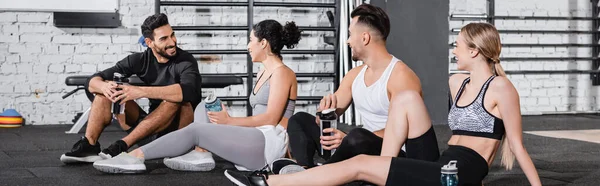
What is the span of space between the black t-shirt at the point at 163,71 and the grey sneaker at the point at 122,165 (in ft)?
1.85

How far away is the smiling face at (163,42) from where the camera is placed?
437 centimetres

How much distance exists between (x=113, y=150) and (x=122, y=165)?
0.24m

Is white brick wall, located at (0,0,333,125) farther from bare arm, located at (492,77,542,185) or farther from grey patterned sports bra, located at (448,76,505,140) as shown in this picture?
bare arm, located at (492,77,542,185)

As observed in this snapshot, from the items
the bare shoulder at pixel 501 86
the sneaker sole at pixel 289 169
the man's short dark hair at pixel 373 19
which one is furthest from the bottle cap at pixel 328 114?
the bare shoulder at pixel 501 86

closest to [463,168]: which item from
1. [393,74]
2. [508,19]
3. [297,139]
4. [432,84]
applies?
[393,74]

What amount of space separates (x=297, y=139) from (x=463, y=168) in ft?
3.41

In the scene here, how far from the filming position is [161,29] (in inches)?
171

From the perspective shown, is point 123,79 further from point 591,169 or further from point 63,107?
point 63,107

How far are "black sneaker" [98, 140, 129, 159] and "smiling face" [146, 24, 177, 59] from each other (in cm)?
54

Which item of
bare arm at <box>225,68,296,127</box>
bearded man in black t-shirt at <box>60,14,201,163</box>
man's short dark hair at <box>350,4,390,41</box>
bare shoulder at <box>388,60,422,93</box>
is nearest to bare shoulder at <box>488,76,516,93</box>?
bare shoulder at <box>388,60,422,93</box>

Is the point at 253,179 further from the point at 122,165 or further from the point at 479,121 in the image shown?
the point at 122,165

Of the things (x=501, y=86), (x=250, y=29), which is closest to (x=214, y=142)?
(x=501, y=86)

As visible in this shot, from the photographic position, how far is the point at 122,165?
387cm

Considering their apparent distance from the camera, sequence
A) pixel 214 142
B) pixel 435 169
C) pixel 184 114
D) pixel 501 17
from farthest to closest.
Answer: pixel 501 17
pixel 184 114
pixel 214 142
pixel 435 169
